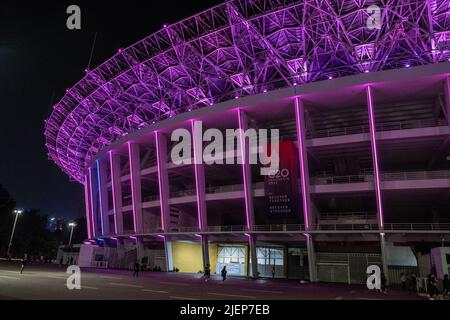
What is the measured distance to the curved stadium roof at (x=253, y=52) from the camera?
112ft

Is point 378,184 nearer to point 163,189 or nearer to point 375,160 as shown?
point 375,160

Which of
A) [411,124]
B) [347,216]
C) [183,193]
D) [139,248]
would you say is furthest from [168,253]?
[411,124]

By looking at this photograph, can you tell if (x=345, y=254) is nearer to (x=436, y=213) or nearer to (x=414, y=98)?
(x=436, y=213)

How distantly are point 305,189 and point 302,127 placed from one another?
19.1 ft

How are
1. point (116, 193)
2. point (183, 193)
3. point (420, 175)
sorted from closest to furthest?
point (420, 175)
point (183, 193)
point (116, 193)

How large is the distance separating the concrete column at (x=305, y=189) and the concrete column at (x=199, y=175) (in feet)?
34.4

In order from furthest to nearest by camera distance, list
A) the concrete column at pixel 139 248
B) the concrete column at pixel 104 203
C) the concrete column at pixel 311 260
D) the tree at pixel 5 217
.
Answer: the tree at pixel 5 217
the concrete column at pixel 104 203
the concrete column at pixel 139 248
the concrete column at pixel 311 260

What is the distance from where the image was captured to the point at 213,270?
146 ft

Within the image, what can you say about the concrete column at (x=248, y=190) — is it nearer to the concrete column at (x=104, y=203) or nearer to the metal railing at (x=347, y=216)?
the metal railing at (x=347, y=216)

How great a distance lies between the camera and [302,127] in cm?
3509

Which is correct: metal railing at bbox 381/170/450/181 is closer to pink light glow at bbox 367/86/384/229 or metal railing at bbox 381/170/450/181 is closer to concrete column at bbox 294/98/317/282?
pink light glow at bbox 367/86/384/229

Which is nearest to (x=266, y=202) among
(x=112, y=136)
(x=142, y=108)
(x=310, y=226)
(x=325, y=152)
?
(x=310, y=226)

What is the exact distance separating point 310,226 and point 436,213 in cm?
1515

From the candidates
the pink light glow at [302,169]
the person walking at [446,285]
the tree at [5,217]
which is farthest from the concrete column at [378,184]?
the tree at [5,217]
